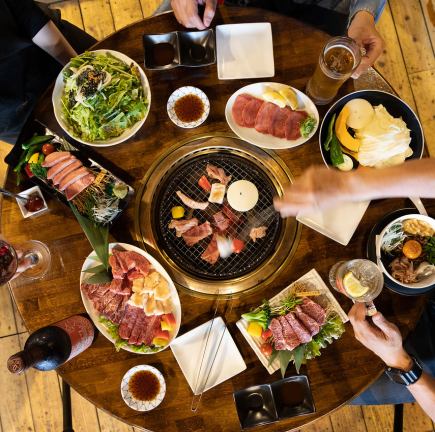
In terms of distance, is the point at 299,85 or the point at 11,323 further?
the point at 11,323

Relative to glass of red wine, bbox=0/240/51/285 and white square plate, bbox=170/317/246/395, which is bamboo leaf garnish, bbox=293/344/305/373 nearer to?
white square plate, bbox=170/317/246/395

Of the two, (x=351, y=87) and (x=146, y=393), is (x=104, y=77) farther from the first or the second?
(x=146, y=393)

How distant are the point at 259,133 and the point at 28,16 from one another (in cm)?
157

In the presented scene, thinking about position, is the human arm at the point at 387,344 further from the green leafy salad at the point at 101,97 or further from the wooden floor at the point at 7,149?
the green leafy salad at the point at 101,97

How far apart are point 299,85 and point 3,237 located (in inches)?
83.6

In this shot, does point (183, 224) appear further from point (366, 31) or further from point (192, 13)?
point (366, 31)

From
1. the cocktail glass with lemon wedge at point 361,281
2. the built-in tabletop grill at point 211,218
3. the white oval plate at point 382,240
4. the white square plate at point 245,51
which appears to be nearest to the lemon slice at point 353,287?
the cocktail glass with lemon wedge at point 361,281

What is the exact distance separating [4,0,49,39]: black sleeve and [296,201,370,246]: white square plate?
2.03 meters

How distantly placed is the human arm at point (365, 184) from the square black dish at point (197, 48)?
3.68ft

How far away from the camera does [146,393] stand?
242 centimetres


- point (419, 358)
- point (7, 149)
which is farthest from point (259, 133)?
point (7, 149)

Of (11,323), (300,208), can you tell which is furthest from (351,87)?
(11,323)

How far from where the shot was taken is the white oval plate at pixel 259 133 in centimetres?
257

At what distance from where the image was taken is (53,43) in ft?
8.80
